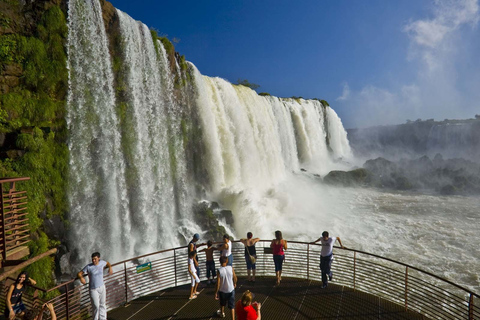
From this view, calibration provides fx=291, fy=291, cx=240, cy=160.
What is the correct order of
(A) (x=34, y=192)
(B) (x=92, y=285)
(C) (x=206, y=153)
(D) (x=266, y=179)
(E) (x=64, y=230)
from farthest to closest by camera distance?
(D) (x=266, y=179), (C) (x=206, y=153), (E) (x=64, y=230), (A) (x=34, y=192), (B) (x=92, y=285)

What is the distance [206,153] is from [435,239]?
14447 millimetres

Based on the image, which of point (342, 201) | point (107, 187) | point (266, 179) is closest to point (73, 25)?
point (107, 187)

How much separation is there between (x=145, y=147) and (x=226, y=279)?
10.8 m

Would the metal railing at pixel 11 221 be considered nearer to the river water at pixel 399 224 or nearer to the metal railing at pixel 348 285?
the metal railing at pixel 348 285

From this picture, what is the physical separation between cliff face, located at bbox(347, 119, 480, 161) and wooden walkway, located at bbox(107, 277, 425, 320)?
58812mm

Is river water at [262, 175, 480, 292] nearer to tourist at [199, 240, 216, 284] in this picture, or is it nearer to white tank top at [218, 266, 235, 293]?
tourist at [199, 240, 216, 284]

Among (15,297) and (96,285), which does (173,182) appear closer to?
(96,285)

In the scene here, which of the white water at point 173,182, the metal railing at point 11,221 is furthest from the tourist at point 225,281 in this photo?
the white water at point 173,182

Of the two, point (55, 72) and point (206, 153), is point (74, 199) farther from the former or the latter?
point (206, 153)

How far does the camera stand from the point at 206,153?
1948cm

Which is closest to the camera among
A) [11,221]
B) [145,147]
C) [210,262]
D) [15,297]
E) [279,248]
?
[15,297]

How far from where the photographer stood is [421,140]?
72.6 m

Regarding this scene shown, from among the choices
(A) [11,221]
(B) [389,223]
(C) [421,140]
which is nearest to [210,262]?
(A) [11,221]

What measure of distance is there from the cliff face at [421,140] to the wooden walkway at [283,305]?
58.8 meters
